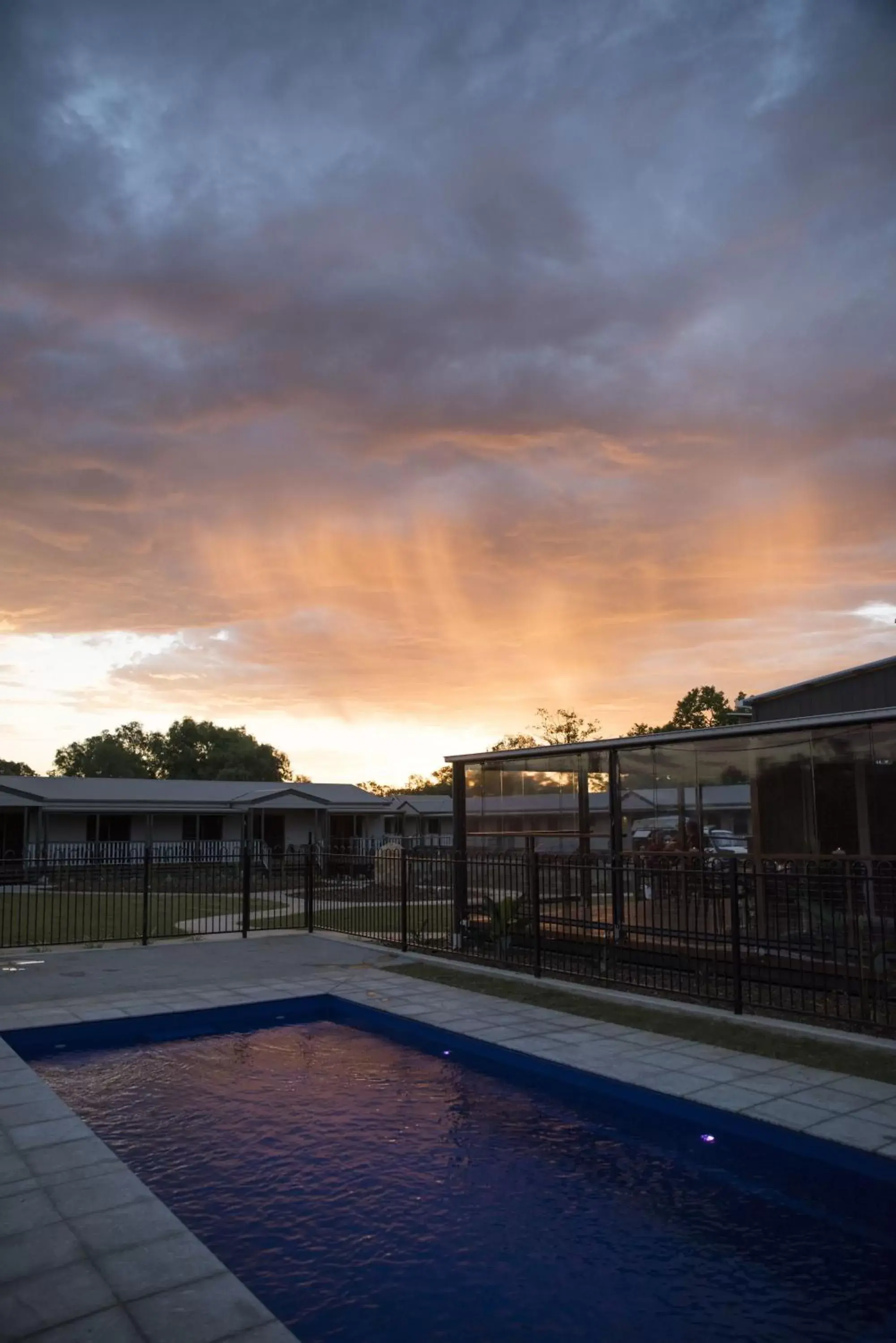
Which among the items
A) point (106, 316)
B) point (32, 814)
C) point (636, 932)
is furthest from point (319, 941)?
point (32, 814)

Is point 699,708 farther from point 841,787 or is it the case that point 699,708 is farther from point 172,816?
point 841,787

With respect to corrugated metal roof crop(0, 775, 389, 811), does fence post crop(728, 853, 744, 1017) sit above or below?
below

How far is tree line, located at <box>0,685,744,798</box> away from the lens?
244 feet

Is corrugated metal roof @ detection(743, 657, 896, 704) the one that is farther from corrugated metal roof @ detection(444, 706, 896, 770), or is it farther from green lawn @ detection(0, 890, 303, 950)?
green lawn @ detection(0, 890, 303, 950)

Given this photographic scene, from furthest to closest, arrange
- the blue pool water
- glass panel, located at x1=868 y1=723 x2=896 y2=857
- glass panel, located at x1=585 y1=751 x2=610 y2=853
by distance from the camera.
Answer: glass panel, located at x1=585 y1=751 x2=610 y2=853, glass panel, located at x1=868 y1=723 x2=896 y2=857, the blue pool water


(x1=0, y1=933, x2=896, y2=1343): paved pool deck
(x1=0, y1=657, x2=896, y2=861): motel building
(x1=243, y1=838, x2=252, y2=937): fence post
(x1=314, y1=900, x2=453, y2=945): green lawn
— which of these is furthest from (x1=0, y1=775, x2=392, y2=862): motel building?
(x1=0, y1=933, x2=896, y2=1343): paved pool deck

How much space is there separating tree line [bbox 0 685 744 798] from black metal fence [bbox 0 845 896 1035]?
2126 inches

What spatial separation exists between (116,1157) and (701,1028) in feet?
17.9

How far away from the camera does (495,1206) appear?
215 inches

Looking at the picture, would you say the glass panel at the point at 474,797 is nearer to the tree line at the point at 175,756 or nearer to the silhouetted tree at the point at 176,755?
the tree line at the point at 175,756

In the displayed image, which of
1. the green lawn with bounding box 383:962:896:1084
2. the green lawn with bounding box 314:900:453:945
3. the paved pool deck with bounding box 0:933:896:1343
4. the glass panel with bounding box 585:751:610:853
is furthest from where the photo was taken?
the green lawn with bounding box 314:900:453:945

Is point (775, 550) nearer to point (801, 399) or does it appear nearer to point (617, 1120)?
point (801, 399)

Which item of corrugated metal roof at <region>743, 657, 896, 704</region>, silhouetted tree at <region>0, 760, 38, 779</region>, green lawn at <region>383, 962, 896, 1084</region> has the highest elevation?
silhouetted tree at <region>0, 760, 38, 779</region>

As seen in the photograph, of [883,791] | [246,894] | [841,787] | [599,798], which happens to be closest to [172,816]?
[246,894]
